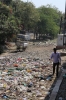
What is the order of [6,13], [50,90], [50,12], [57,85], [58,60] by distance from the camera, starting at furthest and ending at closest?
[50,12] < [6,13] < [58,60] < [57,85] < [50,90]

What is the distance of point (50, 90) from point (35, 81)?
4.78 feet

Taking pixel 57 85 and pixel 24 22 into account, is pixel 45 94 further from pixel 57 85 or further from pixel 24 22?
pixel 24 22

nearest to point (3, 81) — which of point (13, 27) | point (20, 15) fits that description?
point (13, 27)

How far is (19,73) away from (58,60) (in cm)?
210

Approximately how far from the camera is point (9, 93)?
8938 millimetres

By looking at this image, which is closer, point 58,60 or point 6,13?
point 58,60

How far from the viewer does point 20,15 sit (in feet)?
132

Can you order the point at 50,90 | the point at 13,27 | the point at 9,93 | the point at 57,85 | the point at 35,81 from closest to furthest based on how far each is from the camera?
the point at 9,93, the point at 50,90, the point at 57,85, the point at 35,81, the point at 13,27

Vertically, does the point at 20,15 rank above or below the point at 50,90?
above

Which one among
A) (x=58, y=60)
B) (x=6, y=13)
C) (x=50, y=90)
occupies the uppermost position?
(x=6, y=13)

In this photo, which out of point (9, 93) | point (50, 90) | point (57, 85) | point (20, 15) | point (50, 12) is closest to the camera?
point (9, 93)

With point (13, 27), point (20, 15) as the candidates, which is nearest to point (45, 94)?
point (13, 27)

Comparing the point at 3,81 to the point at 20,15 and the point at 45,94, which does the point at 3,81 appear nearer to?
the point at 45,94

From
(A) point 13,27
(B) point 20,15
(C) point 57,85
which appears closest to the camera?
(C) point 57,85
